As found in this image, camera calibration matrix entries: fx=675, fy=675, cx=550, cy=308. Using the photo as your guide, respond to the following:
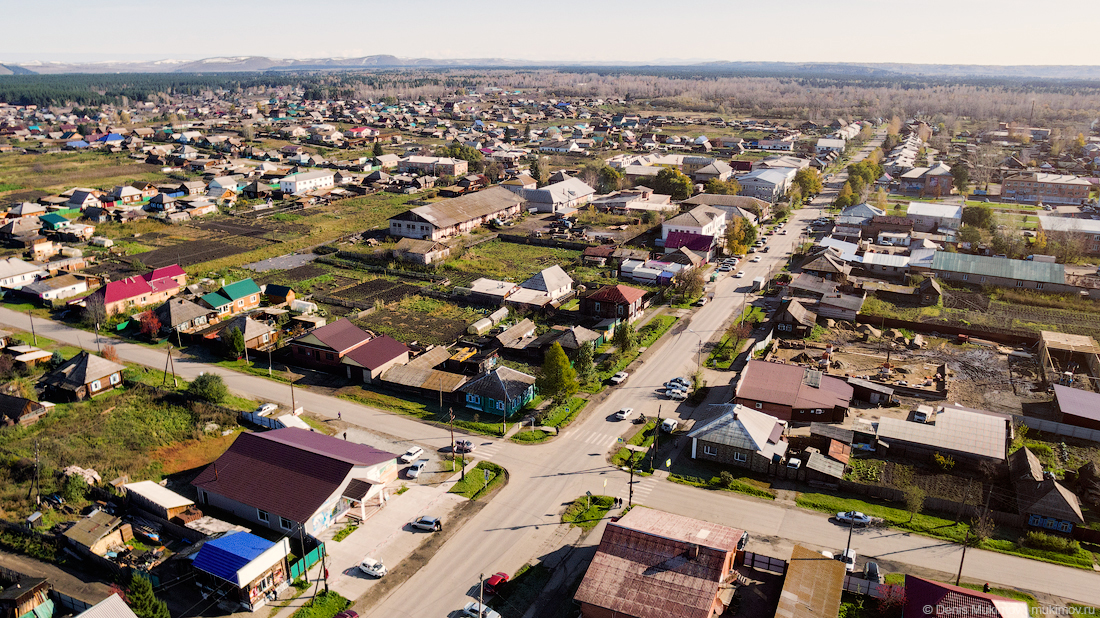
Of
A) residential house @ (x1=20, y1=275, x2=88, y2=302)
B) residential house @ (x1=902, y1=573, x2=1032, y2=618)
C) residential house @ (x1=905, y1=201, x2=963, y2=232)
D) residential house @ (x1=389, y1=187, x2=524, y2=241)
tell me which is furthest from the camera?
residential house @ (x1=905, y1=201, x2=963, y2=232)

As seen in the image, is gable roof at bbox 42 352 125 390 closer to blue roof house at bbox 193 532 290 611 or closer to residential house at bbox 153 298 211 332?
residential house at bbox 153 298 211 332

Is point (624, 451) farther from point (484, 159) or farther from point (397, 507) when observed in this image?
point (484, 159)

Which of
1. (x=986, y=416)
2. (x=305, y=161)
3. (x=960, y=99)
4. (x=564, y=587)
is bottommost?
(x=564, y=587)

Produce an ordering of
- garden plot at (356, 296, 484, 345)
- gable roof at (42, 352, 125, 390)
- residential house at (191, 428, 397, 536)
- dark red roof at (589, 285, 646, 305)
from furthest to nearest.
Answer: dark red roof at (589, 285, 646, 305) → garden plot at (356, 296, 484, 345) → gable roof at (42, 352, 125, 390) → residential house at (191, 428, 397, 536)

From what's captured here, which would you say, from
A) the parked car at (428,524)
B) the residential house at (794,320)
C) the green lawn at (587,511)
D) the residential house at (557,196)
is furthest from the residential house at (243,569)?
the residential house at (557,196)

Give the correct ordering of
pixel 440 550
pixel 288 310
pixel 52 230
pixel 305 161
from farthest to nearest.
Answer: pixel 305 161, pixel 52 230, pixel 288 310, pixel 440 550

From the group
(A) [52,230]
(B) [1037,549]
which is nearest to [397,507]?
(B) [1037,549]

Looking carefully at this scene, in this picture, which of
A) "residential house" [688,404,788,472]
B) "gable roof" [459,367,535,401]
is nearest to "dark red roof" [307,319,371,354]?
"gable roof" [459,367,535,401]
